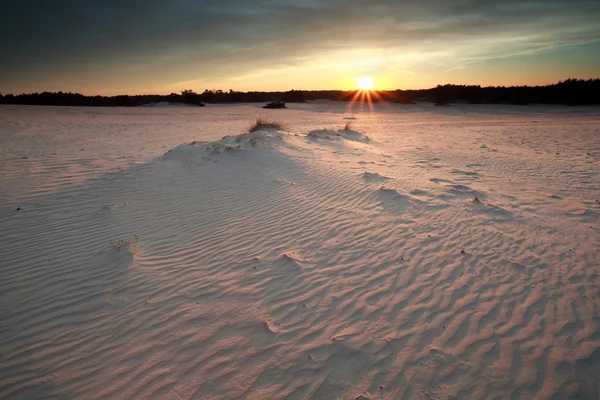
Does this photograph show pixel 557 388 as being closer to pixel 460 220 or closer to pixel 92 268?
pixel 460 220

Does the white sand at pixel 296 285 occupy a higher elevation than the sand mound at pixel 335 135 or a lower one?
lower

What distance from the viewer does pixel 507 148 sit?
11664mm

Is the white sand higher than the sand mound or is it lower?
lower

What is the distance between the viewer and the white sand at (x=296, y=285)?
2.51 m

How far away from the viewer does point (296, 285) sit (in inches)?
142

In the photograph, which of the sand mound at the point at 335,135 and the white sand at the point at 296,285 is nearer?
the white sand at the point at 296,285

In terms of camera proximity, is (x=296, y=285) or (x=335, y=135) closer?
(x=296, y=285)

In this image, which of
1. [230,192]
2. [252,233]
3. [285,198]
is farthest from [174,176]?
[252,233]

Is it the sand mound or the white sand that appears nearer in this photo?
the white sand

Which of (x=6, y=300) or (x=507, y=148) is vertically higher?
(x=507, y=148)

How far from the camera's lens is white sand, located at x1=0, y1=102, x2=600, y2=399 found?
98.7 inches

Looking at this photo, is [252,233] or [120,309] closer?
[120,309]

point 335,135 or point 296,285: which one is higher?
point 335,135

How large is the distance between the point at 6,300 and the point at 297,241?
353 centimetres
